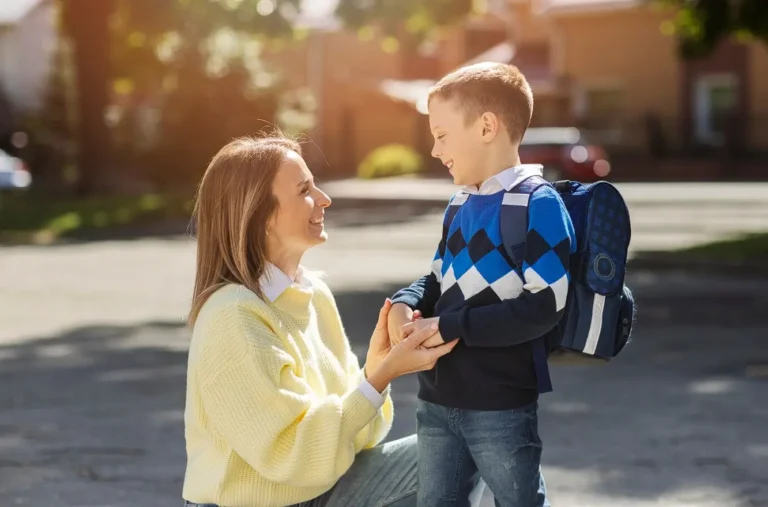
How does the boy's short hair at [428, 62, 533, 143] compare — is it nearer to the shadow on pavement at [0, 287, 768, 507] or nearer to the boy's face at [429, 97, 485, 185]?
the boy's face at [429, 97, 485, 185]

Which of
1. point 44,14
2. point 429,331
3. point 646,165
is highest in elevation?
point 429,331

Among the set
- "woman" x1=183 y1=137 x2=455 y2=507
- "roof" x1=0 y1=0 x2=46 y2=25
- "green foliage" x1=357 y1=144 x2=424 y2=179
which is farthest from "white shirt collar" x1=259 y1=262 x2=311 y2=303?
"roof" x1=0 y1=0 x2=46 y2=25

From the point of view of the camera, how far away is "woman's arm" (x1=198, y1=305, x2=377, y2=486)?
3.26 m

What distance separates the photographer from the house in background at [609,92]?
4231 centimetres

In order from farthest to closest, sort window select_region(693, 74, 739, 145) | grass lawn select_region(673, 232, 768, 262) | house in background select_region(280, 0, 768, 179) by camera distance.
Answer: window select_region(693, 74, 739, 145), house in background select_region(280, 0, 768, 179), grass lawn select_region(673, 232, 768, 262)

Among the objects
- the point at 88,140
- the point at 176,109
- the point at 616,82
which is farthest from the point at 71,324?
the point at 616,82

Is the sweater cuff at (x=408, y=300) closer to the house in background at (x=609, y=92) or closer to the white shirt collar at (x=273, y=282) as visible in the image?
the white shirt collar at (x=273, y=282)

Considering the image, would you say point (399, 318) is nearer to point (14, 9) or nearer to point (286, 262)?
point (286, 262)

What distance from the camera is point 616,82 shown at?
46250mm

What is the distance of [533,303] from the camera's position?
3.18 m

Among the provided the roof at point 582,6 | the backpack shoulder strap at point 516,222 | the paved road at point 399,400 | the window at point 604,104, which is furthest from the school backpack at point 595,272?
the window at point 604,104

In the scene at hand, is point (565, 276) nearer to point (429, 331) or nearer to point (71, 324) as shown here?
point (429, 331)

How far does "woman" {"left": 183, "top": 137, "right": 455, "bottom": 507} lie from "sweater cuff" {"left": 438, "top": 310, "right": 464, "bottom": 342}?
4cm

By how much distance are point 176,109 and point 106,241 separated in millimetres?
17608
